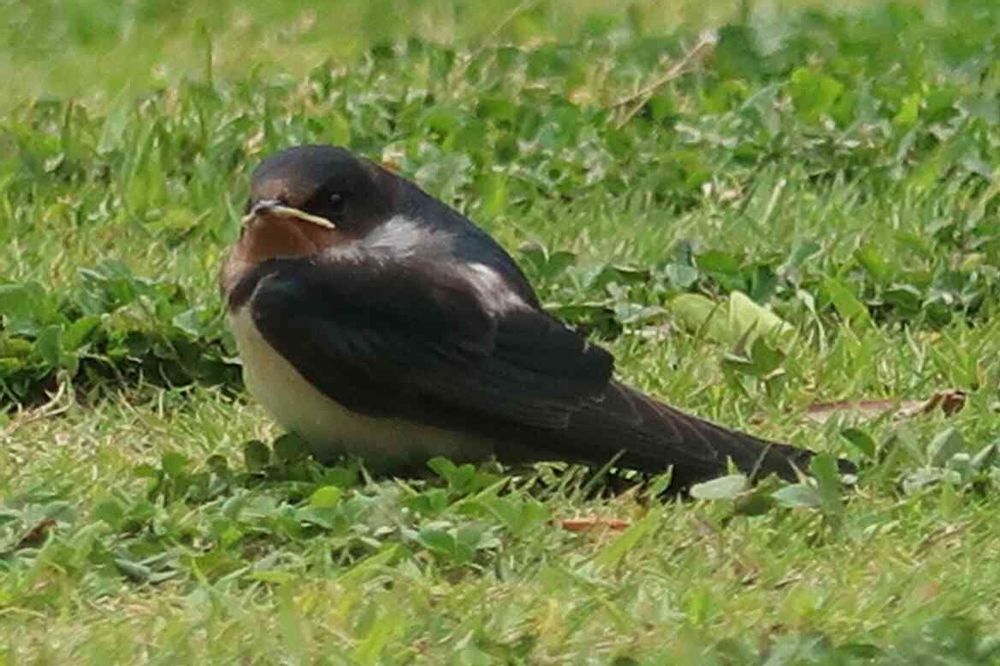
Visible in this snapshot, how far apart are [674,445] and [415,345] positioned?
0.51 meters

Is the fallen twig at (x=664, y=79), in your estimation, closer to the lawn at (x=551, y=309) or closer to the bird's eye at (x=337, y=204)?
the lawn at (x=551, y=309)

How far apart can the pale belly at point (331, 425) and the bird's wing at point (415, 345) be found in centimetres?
4

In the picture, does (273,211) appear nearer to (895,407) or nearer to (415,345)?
(415,345)

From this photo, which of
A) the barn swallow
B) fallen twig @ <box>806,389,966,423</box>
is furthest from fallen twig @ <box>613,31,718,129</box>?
the barn swallow

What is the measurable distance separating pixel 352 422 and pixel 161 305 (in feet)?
3.21

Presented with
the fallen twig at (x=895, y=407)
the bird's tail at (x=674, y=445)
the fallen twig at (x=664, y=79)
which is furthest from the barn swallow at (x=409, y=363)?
the fallen twig at (x=664, y=79)

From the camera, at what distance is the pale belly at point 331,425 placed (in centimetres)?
546

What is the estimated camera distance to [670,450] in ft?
17.7

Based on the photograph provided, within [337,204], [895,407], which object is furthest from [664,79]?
[337,204]

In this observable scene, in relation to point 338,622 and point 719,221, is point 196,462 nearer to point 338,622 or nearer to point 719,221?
point 338,622

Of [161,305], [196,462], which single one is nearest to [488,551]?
[196,462]

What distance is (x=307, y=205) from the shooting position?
18.2 feet

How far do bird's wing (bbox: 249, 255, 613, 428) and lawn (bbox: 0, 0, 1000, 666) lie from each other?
143 mm

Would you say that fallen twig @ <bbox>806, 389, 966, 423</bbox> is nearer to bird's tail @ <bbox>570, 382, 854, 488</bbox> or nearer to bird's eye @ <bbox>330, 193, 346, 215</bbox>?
bird's tail @ <bbox>570, 382, 854, 488</bbox>
